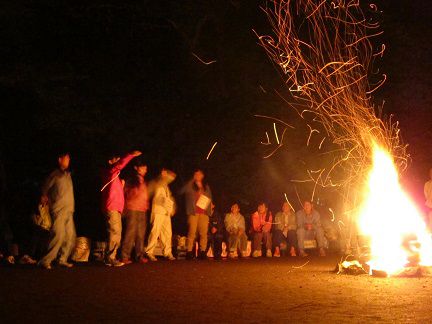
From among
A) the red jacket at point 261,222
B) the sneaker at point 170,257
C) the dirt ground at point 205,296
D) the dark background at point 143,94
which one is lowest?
the dirt ground at point 205,296

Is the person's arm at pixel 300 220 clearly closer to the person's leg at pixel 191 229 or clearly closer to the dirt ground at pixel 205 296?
the person's leg at pixel 191 229

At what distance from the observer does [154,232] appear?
47.4ft

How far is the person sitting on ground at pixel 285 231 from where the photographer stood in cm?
1809

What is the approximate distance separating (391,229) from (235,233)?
5212 mm

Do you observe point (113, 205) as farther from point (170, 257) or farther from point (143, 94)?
point (143, 94)

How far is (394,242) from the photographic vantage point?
12.2 meters

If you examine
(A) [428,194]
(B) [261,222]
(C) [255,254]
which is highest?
(A) [428,194]

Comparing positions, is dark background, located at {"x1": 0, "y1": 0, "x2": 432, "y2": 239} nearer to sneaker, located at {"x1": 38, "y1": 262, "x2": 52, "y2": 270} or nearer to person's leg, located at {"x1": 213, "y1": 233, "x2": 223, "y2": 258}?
person's leg, located at {"x1": 213, "y1": 233, "x2": 223, "y2": 258}

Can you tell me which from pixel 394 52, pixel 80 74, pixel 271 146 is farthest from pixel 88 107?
pixel 394 52

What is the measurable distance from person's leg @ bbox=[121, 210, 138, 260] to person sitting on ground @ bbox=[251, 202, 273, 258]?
4571mm

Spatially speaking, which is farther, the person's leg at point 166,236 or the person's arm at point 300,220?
the person's arm at point 300,220

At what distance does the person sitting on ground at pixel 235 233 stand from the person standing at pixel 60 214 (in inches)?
200

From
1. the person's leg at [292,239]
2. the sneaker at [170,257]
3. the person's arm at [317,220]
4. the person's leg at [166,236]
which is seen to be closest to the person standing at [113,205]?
the person's leg at [166,236]

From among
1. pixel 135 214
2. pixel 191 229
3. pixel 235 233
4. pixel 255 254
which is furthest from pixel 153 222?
pixel 255 254
